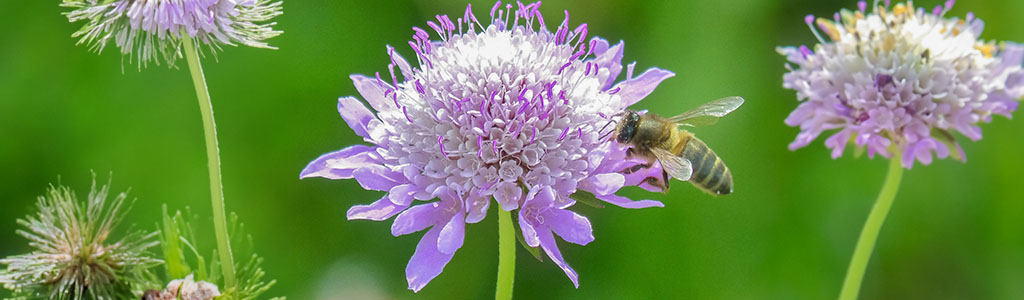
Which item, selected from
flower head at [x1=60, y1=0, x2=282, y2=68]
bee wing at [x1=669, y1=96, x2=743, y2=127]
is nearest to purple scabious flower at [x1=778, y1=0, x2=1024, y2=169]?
bee wing at [x1=669, y1=96, x2=743, y2=127]

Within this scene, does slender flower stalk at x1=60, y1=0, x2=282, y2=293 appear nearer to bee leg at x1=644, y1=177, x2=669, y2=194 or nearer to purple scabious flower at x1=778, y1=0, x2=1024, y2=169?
bee leg at x1=644, y1=177, x2=669, y2=194

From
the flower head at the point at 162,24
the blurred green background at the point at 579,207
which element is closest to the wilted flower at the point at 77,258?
the flower head at the point at 162,24

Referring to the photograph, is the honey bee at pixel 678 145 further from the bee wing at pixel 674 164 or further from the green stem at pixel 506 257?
the green stem at pixel 506 257

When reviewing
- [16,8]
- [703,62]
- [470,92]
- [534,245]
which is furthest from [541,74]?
[16,8]

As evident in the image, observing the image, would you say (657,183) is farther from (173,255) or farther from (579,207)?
(579,207)

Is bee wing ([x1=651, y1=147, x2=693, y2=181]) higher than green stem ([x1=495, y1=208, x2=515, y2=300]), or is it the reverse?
bee wing ([x1=651, y1=147, x2=693, y2=181])

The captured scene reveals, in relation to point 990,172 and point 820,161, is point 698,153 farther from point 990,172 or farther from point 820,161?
point 990,172

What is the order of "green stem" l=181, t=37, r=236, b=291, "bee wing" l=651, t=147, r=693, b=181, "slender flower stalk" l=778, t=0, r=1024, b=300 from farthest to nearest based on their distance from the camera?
"slender flower stalk" l=778, t=0, r=1024, b=300
"bee wing" l=651, t=147, r=693, b=181
"green stem" l=181, t=37, r=236, b=291

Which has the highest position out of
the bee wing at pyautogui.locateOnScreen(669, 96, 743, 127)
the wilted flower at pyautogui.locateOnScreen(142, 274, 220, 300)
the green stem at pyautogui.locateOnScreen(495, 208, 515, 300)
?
the bee wing at pyautogui.locateOnScreen(669, 96, 743, 127)
